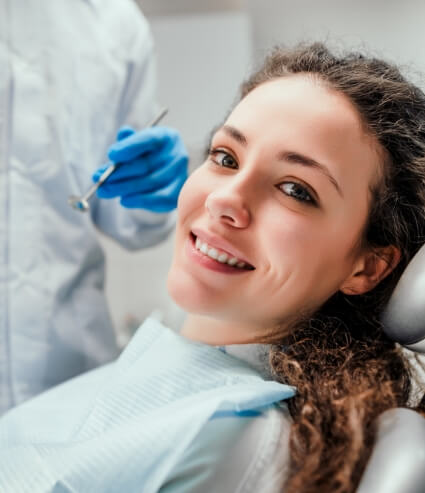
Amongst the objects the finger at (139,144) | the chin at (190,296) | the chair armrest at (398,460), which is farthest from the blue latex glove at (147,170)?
the chair armrest at (398,460)

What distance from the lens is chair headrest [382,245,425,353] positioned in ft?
2.52

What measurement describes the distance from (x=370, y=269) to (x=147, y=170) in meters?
0.54

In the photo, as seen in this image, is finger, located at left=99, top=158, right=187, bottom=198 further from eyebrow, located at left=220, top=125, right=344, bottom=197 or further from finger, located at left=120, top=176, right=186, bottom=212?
eyebrow, located at left=220, top=125, right=344, bottom=197

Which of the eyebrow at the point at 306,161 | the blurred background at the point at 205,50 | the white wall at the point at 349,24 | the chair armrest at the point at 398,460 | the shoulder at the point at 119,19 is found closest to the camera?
the chair armrest at the point at 398,460

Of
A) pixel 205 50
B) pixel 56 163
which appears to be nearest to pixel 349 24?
pixel 205 50

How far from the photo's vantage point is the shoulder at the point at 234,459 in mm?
697

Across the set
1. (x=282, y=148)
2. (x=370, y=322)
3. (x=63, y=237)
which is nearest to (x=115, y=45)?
(x=63, y=237)

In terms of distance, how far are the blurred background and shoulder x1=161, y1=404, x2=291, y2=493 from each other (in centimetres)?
96

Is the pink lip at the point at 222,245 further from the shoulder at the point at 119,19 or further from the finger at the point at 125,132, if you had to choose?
the shoulder at the point at 119,19

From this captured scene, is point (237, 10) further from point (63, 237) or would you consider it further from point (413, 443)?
point (413, 443)

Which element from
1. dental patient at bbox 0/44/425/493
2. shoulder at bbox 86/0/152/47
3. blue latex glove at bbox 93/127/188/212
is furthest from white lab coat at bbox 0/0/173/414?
dental patient at bbox 0/44/425/493

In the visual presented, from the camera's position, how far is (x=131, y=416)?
0.82m

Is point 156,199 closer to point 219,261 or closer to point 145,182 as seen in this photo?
point 145,182

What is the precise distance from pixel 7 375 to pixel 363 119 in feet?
2.72
